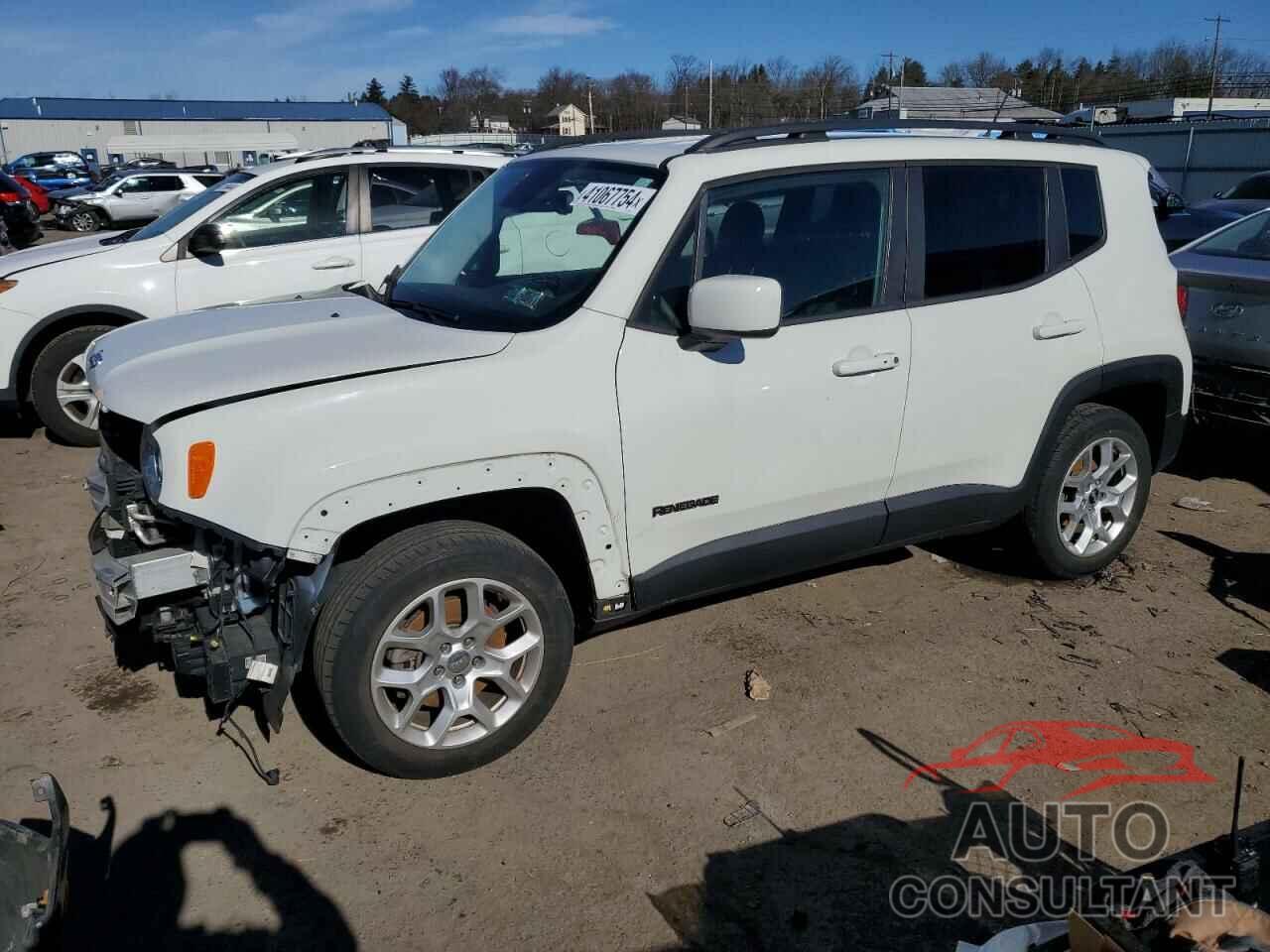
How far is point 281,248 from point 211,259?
1.54ft

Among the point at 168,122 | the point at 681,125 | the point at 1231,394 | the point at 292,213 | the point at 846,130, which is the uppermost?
the point at 168,122

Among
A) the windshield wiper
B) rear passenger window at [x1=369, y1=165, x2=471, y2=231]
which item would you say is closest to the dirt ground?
the windshield wiper

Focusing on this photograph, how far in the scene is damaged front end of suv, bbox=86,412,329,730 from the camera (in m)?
3.10

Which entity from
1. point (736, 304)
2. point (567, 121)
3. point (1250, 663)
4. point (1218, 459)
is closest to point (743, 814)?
point (736, 304)

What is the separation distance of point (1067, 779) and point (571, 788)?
1695mm

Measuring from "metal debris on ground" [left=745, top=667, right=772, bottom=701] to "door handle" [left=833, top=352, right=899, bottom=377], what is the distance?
4.14 ft

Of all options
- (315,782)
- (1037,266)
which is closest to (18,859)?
(315,782)

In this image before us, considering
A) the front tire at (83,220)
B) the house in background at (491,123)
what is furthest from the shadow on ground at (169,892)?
the house in background at (491,123)

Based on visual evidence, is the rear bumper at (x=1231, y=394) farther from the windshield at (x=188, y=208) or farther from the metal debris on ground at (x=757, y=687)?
the windshield at (x=188, y=208)

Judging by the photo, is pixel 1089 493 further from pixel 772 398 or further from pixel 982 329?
pixel 772 398

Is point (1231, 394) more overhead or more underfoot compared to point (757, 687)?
more overhead

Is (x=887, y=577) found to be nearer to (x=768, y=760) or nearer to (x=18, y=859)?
(x=768, y=760)

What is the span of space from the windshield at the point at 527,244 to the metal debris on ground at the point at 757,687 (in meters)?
1.68

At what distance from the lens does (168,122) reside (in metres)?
71.7
